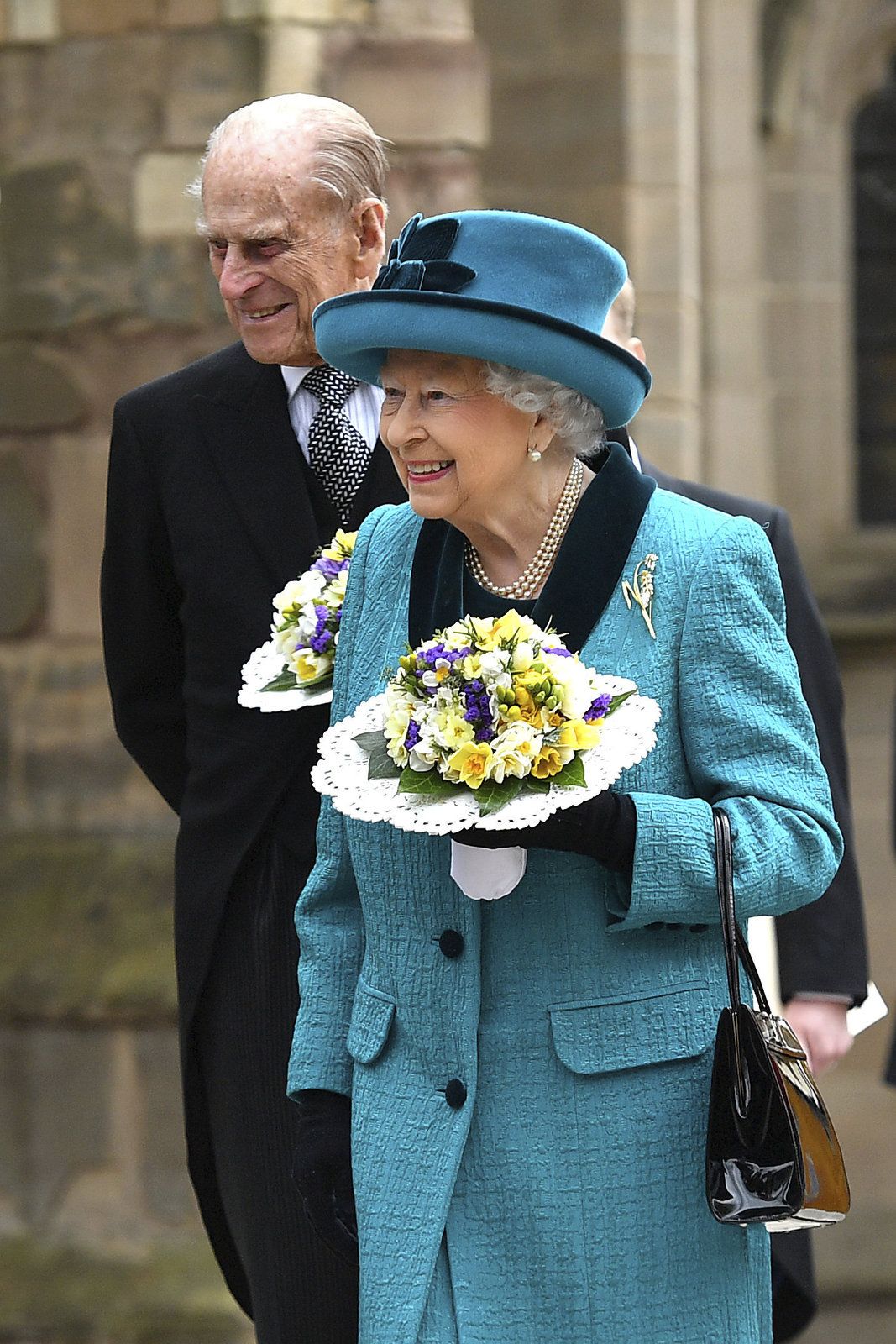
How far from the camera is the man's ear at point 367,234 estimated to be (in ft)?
11.1

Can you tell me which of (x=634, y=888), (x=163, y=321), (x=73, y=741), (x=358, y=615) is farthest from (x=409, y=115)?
(x=634, y=888)

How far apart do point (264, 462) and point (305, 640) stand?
46cm

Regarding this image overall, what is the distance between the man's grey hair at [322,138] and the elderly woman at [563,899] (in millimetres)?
621

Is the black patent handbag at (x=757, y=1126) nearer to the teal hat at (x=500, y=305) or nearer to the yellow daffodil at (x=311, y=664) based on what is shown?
the teal hat at (x=500, y=305)

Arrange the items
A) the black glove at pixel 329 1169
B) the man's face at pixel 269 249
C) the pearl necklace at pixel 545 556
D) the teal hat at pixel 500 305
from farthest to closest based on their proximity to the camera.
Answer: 1. the man's face at pixel 269 249
2. the black glove at pixel 329 1169
3. the pearl necklace at pixel 545 556
4. the teal hat at pixel 500 305

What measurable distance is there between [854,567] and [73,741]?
467 centimetres

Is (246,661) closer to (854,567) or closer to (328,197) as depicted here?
(328,197)

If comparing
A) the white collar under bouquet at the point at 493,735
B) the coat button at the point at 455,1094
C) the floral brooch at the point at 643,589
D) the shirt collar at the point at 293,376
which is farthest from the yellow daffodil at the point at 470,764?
the shirt collar at the point at 293,376

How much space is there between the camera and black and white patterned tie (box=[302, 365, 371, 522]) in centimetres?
346

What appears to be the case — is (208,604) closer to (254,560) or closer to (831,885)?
(254,560)

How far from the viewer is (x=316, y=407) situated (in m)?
3.51

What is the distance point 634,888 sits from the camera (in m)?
2.52

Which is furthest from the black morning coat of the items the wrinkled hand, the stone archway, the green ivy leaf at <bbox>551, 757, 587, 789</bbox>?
the stone archway

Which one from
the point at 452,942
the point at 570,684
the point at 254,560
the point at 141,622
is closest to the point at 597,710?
the point at 570,684
